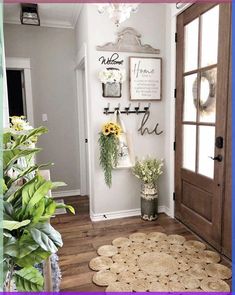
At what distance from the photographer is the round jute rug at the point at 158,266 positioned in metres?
1.87

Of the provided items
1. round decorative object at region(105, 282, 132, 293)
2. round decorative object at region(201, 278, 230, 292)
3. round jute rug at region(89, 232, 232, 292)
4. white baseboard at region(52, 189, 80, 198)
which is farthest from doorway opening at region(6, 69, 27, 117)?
round decorative object at region(201, 278, 230, 292)

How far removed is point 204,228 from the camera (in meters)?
2.53

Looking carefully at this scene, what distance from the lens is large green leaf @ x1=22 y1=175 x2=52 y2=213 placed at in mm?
950

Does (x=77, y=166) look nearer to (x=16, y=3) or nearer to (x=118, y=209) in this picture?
(x=118, y=209)

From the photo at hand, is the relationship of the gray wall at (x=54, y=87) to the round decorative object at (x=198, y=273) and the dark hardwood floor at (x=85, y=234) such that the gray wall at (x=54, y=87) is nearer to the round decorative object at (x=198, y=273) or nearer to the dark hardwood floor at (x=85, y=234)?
the dark hardwood floor at (x=85, y=234)

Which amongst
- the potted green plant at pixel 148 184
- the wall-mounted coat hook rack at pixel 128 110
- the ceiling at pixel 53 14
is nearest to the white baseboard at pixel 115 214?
the potted green plant at pixel 148 184

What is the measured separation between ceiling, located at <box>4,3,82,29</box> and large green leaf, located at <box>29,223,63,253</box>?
2975 millimetres

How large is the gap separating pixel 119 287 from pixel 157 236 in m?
0.87

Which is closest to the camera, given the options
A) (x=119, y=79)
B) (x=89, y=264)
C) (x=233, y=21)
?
(x=233, y=21)

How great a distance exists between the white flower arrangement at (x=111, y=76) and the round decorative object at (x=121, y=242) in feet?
5.65

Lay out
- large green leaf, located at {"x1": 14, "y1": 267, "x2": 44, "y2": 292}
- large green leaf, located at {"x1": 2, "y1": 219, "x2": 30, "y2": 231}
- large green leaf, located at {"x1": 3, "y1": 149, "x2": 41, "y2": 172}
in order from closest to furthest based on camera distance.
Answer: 1. large green leaf, located at {"x1": 2, "y1": 219, "x2": 30, "y2": 231}
2. large green leaf, located at {"x1": 14, "y1": 267, "x2": 44, "y2": 292}
3. large green leaf, located at {"x1": 3, "y1": 149, "x2": 41, "y2": 172}

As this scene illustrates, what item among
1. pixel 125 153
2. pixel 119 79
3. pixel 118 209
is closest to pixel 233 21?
pixel 119 79

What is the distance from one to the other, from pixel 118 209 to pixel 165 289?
1377mm

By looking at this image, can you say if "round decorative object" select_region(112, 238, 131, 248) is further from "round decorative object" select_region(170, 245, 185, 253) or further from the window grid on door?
the window grid on door
